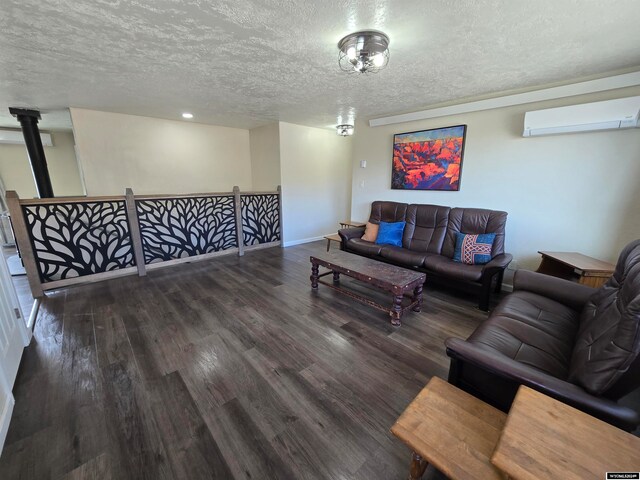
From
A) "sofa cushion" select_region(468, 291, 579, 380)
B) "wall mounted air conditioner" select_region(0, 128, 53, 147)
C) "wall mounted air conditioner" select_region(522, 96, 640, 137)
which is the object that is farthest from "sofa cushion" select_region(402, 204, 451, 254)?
"wall mounted air conditioner" select_region(0, 128, 53, 147)

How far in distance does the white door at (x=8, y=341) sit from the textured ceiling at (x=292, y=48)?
1.80m

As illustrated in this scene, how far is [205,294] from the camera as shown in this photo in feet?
10.2

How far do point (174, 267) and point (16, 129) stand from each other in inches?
192

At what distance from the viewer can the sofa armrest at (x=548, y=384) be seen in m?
0.96

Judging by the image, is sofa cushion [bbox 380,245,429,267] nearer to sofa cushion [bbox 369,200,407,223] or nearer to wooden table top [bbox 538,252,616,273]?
sofa cushion [bbox 369,200,407,223]

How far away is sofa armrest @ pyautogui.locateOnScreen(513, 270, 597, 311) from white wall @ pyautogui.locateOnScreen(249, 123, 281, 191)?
4.12 metres

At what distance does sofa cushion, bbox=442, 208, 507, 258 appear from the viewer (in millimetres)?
3078

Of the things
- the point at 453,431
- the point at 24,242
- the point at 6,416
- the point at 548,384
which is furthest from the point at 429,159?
the point at 24,242

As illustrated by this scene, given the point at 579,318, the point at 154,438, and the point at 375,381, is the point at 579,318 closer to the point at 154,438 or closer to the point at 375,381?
the point at 375,381

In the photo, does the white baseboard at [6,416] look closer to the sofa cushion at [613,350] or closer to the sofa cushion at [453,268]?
the sofa cushion at [613,350]

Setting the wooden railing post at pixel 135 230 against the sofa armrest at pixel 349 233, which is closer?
the wooden railing post at pixel 135 230

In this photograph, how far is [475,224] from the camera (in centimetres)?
330

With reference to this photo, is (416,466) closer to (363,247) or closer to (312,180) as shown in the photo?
(363,247)

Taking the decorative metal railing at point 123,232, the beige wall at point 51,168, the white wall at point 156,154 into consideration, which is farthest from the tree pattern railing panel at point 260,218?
the beige wall at point 51,168
